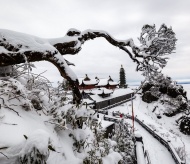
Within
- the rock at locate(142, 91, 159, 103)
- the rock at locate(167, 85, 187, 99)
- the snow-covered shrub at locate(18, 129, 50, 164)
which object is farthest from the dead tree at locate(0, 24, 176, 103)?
the rock at locate(142, 91, 159, 103)

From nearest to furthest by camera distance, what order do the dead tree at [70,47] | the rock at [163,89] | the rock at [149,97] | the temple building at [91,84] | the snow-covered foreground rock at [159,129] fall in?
the dead tree at [70,47] → the snow-covered foreground rock at [159,129] → the rock at [163,89] → the rock at [149,97] → the temple building at [91,84]

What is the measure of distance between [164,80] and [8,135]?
41.3 meters

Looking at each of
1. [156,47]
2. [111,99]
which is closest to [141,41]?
[156,47]

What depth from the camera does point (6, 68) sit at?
3590 millimetres

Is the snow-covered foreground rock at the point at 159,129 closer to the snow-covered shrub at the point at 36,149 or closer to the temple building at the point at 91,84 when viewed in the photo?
the temple building at the point at 91,84

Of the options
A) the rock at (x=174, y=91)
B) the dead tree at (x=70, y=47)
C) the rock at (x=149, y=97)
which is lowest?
the rock at (x=149, y=97)

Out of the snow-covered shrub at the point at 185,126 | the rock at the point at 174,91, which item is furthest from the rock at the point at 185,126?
the rock at the point at 174,91

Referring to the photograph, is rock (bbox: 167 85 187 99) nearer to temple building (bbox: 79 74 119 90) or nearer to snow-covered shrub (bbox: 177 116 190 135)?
snow-covered shrub (bbox: 177 116 190 135)

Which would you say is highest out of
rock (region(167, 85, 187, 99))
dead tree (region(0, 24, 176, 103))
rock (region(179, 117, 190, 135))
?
dead tree (region(0, 24, 176, 103))

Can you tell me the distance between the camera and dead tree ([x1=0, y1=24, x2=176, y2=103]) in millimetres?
3318

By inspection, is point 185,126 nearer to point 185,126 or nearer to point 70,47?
point 185,126

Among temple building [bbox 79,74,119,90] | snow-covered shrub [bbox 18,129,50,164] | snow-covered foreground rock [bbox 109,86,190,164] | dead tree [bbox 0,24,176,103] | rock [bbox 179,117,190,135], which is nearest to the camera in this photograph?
snow-covered shrub [bbox 18,129,50,164]

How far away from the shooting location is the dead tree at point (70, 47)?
10.9 feet

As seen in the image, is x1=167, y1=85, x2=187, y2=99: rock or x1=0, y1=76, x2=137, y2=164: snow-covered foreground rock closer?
x1=0, y1=76, x2=137, y2=164: snow-covered foreground rock
